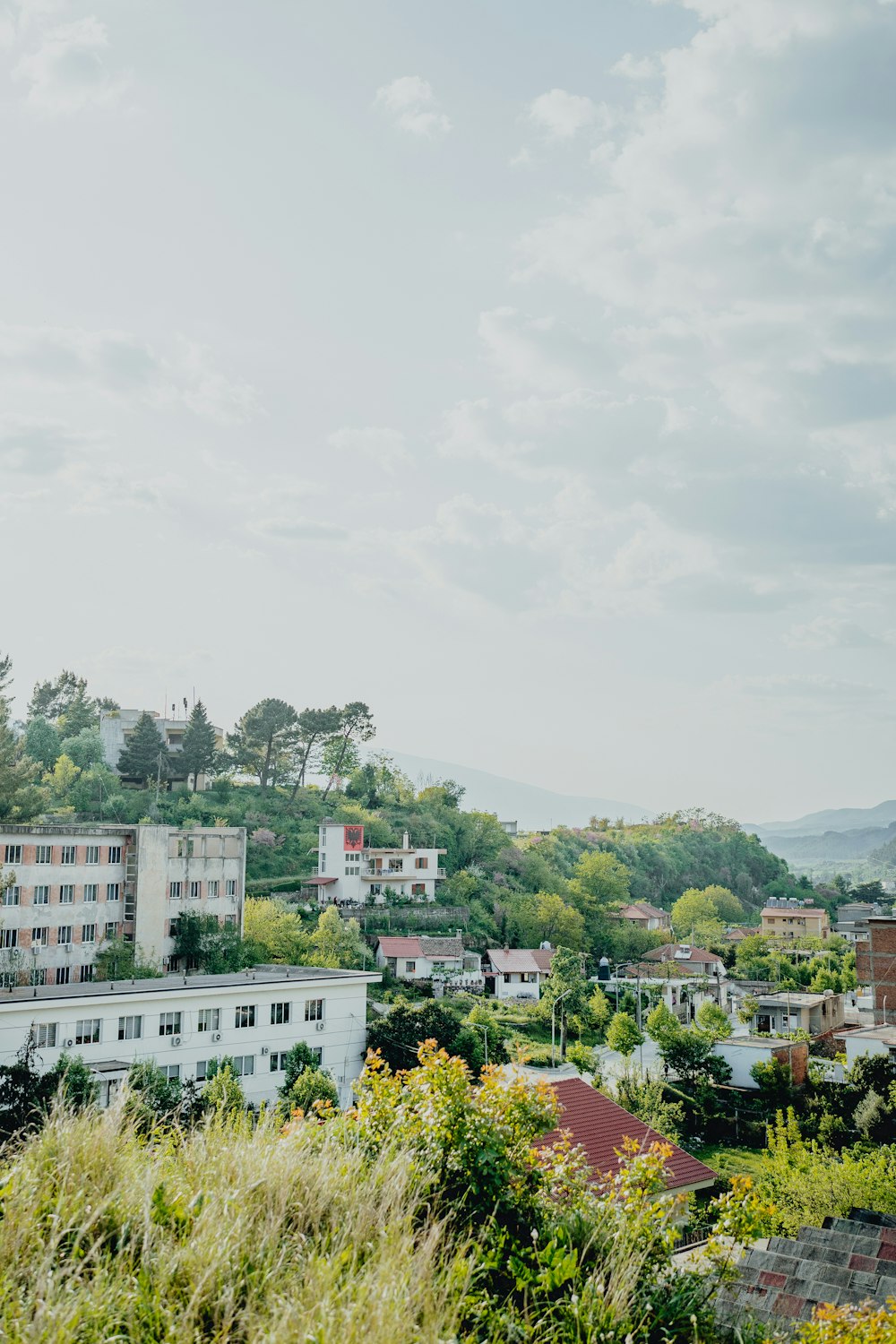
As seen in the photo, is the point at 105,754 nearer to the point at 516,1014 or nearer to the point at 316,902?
the point at 316,902

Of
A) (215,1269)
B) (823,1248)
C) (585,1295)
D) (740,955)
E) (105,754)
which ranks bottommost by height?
(740,955)

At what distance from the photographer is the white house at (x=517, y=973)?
37031 mm

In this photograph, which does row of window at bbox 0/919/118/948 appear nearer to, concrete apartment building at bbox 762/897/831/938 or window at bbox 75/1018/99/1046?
window at bbox 75/1018/99/1046

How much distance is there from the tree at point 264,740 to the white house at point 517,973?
632 inches

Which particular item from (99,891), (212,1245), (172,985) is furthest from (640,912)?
(212,1245)

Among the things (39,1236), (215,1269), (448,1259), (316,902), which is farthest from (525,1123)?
(316,902)

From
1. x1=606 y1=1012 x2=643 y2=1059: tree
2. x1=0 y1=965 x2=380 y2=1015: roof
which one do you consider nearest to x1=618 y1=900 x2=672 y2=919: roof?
x1=606 y1=1012 x2=643 y2=1059: tree

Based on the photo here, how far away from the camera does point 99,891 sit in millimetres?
28625

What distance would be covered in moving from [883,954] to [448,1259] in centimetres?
3269

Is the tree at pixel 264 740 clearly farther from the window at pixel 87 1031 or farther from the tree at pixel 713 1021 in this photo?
the window at pixel 87 1031

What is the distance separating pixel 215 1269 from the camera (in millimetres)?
3104

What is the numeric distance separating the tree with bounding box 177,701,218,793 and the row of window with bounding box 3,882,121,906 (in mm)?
17062

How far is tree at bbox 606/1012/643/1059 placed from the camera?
2983 cm

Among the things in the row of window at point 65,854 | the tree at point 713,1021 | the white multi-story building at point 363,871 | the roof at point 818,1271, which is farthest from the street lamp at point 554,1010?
the roof at point 818,1271
